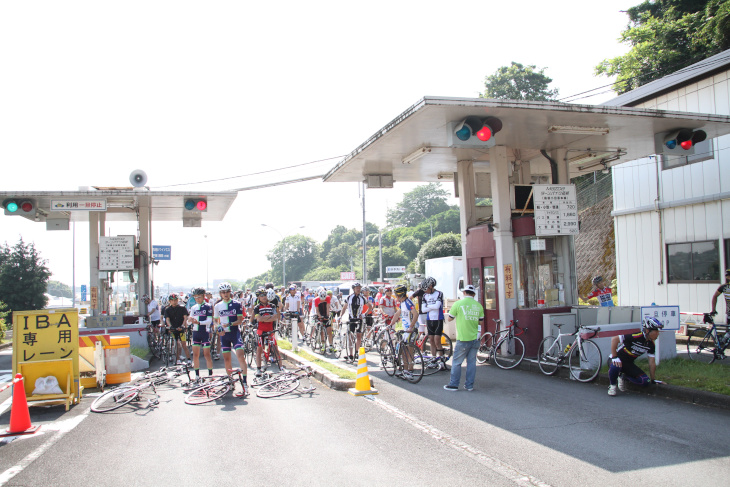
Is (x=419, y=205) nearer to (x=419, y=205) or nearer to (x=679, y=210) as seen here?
(x=419, y=205)

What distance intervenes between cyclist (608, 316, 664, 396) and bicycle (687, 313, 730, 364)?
2881 millimetres

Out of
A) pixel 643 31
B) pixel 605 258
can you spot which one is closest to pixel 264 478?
pixel 605 258

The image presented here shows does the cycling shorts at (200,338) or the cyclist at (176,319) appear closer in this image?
the cycling shorts at (200,338)

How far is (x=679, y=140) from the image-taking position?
13.1m

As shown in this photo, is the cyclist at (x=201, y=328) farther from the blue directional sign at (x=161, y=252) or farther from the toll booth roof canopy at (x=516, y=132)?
the blue directional sign at (x=161, y=252)

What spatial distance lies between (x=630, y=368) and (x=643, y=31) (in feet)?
92.5

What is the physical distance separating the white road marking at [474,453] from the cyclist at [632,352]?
3.57 meters

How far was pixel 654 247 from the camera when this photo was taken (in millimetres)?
16953

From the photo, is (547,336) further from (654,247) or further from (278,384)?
(654,247)

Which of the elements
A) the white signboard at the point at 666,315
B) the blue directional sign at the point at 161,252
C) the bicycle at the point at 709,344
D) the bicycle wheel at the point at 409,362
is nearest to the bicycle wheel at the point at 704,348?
the bicycle at the point at 709,344

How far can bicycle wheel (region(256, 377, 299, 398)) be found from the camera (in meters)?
9.76

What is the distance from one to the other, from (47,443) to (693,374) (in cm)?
968

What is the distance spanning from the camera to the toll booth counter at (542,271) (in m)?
13.2

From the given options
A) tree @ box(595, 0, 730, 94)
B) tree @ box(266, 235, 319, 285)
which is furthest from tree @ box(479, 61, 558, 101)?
tree @ box(266, 235, 319, 285)
